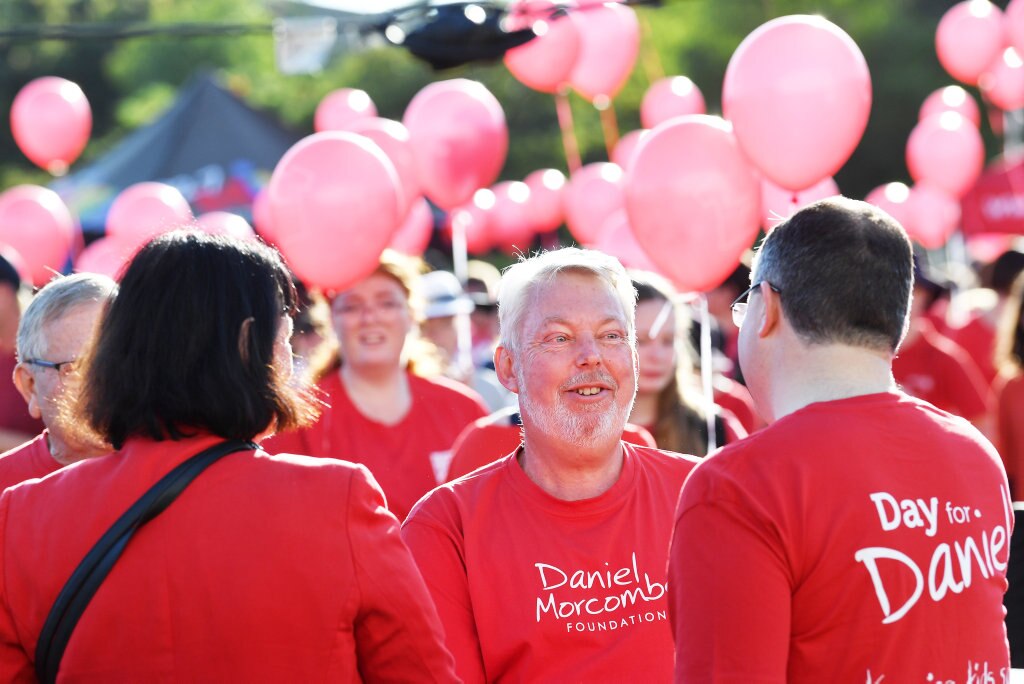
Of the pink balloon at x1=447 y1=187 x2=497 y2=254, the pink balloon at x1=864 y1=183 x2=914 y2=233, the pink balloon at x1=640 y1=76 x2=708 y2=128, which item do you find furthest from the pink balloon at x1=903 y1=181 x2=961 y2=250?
the pink balloon at x1=447 y1=187 x2=497 y2=254

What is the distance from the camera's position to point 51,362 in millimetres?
3020

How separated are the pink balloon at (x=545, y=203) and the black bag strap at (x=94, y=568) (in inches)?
423

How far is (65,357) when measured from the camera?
3.02 meters

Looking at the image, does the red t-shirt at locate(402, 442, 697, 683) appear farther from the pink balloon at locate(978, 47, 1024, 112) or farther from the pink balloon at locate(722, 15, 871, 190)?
the pink balloon at locate(978, 47, 1024, 112)

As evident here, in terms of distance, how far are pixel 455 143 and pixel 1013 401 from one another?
368 centimetres

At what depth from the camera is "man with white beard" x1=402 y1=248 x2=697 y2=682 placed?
271 centimetres

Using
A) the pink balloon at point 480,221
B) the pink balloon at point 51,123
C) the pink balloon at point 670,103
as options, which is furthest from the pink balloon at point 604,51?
the pink balloon at point 51,123

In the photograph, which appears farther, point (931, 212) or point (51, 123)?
point (51, 123)

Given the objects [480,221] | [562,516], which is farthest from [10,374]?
[480,221]

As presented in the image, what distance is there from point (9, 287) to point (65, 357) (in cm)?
273

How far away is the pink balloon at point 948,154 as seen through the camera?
10547mm

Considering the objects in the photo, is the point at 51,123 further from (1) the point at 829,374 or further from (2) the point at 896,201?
(1) the point at 829,374

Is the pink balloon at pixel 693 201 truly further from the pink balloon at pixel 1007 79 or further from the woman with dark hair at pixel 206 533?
the pink balloon at pixel 1007 79

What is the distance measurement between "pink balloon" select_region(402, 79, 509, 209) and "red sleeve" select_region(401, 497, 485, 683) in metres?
4.94
